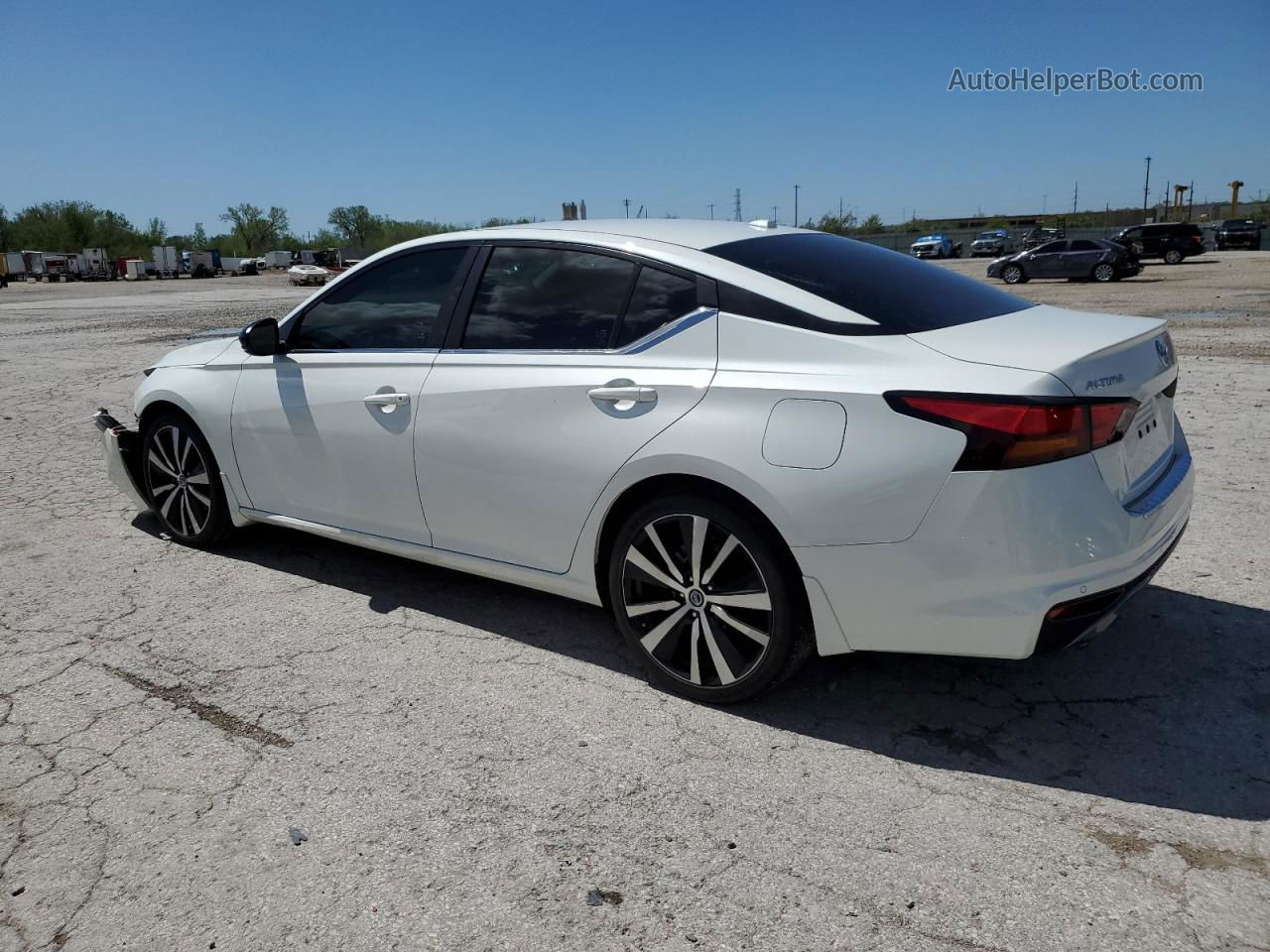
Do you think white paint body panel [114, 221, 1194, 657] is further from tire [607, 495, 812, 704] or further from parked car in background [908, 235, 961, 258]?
parked car in background [908, 235, 961, 258]

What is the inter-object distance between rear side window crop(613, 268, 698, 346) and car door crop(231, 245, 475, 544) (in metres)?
0.91

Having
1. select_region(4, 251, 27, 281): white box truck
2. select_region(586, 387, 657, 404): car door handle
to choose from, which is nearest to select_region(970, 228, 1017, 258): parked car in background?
select_region(586, 387, 657, 404): car door handle

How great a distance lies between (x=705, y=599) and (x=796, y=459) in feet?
2.05

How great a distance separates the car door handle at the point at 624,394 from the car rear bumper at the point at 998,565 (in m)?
0.76

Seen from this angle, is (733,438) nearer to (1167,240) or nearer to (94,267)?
(1167,240)

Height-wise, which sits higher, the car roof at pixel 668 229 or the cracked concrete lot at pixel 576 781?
the car roof at pixel 668 229

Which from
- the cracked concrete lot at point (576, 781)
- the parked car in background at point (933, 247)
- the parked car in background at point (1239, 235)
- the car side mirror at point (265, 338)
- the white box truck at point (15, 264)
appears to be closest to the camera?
the cracked concrete lot at point (576, 781)

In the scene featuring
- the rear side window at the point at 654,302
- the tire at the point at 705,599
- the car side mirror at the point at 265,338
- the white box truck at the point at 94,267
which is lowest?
the tire at the point at 705,599

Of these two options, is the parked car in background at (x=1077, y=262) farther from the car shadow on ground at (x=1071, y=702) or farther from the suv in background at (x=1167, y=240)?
the car shadow on ground at (x=1071, y=702)

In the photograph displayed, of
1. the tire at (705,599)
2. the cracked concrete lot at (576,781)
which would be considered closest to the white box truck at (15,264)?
the cracked concrete lot at (576,781)

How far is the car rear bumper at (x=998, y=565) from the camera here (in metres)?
2.70

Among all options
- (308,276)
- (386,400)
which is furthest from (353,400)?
(308,276)

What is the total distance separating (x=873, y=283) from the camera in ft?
11.5

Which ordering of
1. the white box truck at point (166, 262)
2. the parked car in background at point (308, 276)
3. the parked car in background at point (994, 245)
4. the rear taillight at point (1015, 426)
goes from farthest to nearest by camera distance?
the white box truck at point (166, 262), the parked car in background at point (308, 276), the parked car in background at point (994, 245), the rear taillight at point (1015, 426)
